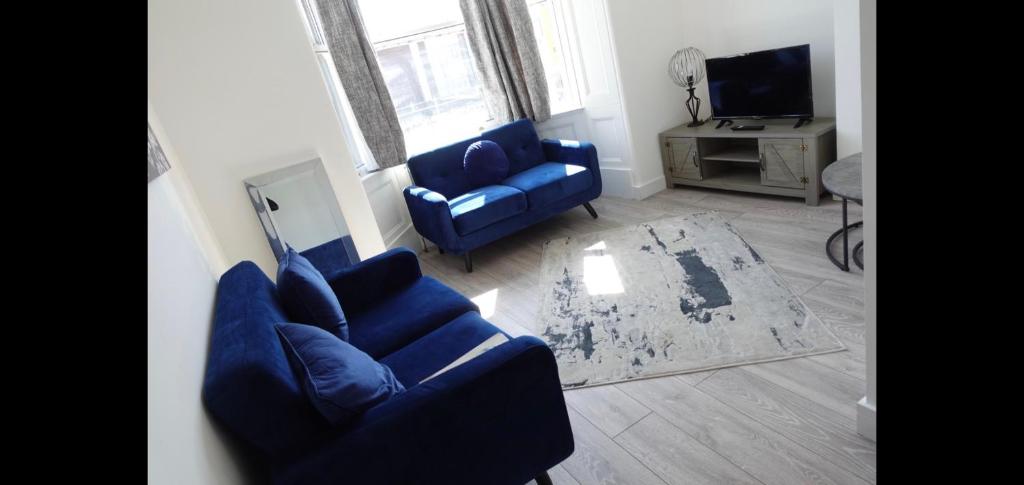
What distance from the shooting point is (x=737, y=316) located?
2389mm

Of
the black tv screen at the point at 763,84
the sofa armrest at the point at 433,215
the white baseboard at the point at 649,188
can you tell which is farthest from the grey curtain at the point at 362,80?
the black tv screen at the point at 763,84

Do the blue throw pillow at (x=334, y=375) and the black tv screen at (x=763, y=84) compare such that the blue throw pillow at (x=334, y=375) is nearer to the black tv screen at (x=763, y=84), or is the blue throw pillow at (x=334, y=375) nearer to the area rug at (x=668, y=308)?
the area rug at (x=668, y=308)

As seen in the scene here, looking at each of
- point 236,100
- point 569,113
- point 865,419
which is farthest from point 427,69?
point 865,419

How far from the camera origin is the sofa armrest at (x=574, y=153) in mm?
3895

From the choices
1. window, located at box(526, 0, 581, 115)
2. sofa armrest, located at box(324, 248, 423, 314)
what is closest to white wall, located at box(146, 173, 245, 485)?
sofa armrest, located at box(324, 248, 423, 314)

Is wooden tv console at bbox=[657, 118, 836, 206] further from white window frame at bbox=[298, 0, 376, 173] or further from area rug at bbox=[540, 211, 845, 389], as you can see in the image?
white window frame at bbox=[298, 0, 376, 173]

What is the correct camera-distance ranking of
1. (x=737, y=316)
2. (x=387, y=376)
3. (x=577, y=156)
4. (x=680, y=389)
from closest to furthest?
1. (x=387, y=376)
2. (x=680, y=389)
3. (x=737, y=316)
4. (x=577, y=156)

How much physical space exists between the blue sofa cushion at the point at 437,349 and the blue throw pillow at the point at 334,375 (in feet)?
0.67

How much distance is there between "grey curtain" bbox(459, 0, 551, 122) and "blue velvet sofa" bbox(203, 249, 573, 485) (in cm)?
294

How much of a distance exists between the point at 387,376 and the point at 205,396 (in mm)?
506
